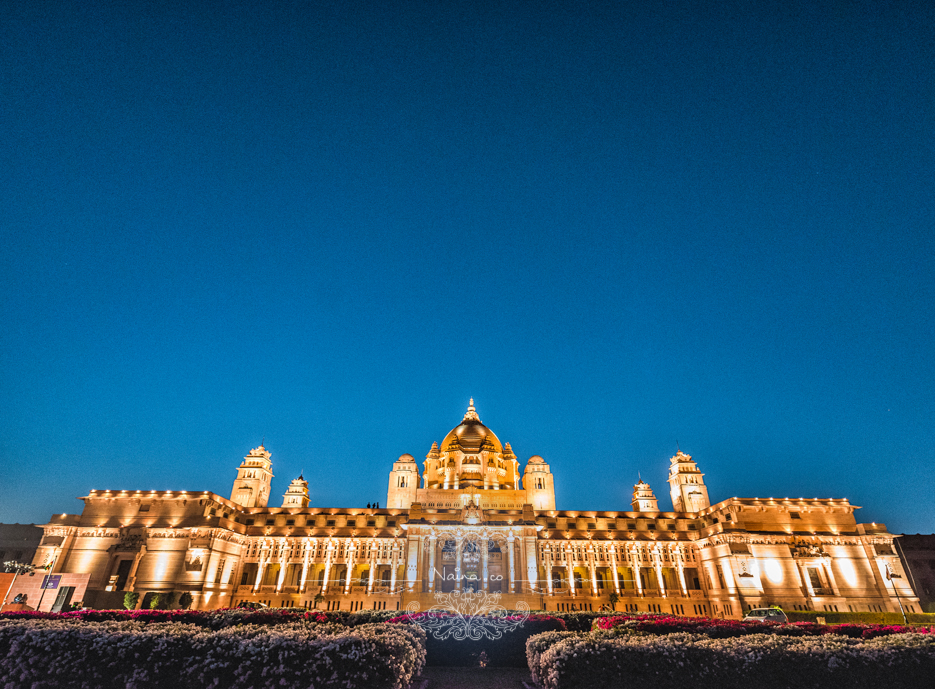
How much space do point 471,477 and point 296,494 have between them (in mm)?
28703

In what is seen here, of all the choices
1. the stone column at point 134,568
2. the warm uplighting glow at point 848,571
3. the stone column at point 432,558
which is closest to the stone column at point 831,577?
the warm uplighting glow at point 848,571

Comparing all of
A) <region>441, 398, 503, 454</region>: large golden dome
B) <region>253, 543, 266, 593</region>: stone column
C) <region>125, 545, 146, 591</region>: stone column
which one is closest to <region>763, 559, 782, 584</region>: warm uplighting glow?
<region>441, 398, 503, 454</region>: large golden dome

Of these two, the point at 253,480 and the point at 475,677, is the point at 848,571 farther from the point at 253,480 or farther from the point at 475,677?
the point at 253,480

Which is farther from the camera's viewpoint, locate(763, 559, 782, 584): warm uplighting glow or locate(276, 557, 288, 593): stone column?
locate(276, 557, 288, 593): stone column

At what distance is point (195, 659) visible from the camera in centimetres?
1034

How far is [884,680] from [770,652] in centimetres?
254

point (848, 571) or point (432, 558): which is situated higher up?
point (432, 558)

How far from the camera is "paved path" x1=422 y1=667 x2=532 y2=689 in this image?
14.3 m

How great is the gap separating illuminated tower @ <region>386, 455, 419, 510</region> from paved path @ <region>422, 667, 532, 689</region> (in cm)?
6002

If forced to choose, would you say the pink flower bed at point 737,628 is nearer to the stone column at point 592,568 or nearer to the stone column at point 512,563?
the stone column at point 512,563

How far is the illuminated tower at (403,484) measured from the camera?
75625 millimetres

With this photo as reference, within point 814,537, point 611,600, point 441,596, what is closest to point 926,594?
point 814,537

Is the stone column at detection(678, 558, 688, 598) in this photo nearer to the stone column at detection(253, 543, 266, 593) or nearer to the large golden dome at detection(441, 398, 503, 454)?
the large golden dome at detection(441, 398, 503, 454)

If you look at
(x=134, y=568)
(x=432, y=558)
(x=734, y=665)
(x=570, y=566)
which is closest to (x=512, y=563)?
(x=432, y=558)
